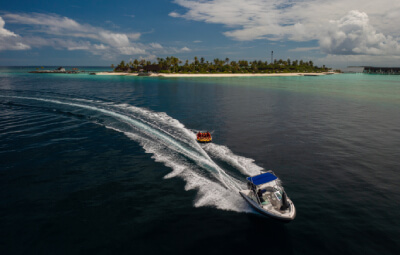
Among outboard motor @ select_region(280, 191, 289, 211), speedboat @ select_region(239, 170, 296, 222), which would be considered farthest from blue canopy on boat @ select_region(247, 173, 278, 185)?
outboard motor @ select_region(280, 191, 289, 211)

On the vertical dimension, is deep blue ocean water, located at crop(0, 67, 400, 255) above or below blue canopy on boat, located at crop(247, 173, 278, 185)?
below

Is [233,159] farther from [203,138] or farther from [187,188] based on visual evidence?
[187,188]

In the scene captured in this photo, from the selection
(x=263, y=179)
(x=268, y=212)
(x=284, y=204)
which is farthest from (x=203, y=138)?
(x=268, y=212)

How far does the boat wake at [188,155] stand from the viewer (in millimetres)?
24328

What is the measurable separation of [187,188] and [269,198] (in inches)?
353

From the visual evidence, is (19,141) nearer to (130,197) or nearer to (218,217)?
(130,197)

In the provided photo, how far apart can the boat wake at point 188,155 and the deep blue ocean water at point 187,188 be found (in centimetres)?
18

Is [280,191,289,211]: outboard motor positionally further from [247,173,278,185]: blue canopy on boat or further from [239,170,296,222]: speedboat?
[247,173,278,185]: blue canopy on boat

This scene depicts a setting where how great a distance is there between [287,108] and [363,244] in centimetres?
6094

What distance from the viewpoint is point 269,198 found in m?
21.9

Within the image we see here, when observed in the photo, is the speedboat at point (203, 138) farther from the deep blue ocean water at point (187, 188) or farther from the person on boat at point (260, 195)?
the person on boat at point (260, 195)

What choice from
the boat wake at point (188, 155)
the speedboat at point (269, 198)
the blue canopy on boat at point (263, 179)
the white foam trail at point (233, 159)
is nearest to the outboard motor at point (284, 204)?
the speedboat at point (269, 198)

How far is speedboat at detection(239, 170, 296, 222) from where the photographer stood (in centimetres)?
1981

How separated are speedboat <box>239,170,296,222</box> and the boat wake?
1345 millimetres
